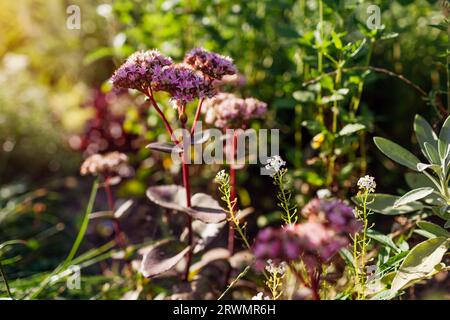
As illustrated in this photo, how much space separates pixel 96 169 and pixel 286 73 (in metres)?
1.29

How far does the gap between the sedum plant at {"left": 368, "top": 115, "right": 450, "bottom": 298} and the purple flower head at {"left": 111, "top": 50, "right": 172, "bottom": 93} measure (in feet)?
2.70

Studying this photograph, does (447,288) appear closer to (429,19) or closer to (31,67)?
(429,19)

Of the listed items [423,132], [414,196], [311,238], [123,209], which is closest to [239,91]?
[123,209]

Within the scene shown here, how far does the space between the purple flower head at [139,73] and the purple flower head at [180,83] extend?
0.02 m

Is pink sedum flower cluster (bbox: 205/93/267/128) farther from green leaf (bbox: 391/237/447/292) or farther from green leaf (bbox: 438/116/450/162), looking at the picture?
green leaf (bbox: 391/237/447/292)

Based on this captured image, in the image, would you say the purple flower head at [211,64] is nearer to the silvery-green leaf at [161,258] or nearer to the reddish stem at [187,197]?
the reddish stem at [187,197]

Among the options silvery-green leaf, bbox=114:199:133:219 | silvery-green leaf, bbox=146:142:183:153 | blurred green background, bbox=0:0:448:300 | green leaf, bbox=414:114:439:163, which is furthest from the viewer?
blurred green background, bbox=0:0:448:300

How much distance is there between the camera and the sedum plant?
5.26ft

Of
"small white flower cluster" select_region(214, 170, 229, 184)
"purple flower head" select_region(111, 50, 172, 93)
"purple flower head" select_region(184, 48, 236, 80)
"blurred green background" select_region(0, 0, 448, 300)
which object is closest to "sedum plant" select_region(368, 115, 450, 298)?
"blurred green background" select_region(0, 0, 448, 300)

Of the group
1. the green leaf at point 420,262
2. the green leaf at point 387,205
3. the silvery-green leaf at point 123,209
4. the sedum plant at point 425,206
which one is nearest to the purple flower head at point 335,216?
the sedum plant at point 425,206

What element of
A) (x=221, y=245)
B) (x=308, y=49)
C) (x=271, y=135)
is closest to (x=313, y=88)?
(x=308, y=49)

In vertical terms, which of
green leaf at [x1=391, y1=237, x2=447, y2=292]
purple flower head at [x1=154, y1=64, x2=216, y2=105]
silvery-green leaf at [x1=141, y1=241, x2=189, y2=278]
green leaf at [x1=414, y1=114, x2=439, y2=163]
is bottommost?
silvery-green leaf at [x1=141, y1=241, x2=189, y2=278]

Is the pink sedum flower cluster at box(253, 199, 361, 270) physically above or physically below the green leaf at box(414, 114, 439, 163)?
below

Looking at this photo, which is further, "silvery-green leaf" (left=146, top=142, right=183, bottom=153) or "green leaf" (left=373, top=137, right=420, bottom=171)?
"green leaf" (left=373, top=137, right=420, bottom=171)
